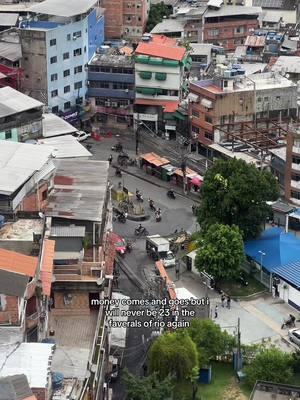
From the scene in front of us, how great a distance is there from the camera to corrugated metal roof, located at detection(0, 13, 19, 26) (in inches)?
2532

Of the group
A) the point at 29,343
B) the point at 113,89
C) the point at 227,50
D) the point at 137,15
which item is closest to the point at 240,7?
the point at 227,50

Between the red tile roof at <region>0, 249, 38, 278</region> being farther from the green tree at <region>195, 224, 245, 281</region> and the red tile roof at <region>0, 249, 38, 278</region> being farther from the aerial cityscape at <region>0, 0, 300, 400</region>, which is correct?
the green tree at <region>195, 224, 245, 281</region>

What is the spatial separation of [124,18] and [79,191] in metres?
38.4

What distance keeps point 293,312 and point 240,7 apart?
131 feet

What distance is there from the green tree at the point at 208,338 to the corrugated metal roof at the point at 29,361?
739 cm

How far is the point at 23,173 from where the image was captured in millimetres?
31656

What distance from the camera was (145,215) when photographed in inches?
1679

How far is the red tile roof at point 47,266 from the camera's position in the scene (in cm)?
2612

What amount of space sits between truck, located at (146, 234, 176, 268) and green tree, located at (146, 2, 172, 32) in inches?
1403

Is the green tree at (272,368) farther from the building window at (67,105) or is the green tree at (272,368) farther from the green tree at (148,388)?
the building window at (67,105)

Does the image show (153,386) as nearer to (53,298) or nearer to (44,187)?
(53,298)

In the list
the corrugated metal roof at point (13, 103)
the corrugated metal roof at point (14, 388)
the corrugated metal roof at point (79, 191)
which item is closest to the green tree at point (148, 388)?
the corrugated metal roof at point (14, 388)

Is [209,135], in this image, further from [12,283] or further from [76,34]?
[12,283]

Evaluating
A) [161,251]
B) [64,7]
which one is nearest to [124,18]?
[64,7]
